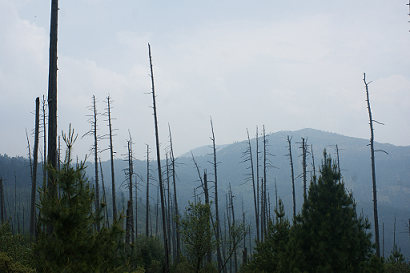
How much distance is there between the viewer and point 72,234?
505 cm

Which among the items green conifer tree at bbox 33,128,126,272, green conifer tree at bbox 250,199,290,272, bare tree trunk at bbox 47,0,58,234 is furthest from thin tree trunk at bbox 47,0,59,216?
green conifer tree at bbox 250,199,290,272

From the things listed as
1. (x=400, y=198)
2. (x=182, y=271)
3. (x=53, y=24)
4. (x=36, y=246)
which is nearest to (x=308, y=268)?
(x=36, y=246)

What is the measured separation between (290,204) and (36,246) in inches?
7163

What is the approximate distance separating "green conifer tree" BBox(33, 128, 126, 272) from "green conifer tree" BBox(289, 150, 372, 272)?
5.56m

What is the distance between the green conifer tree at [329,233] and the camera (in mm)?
7648

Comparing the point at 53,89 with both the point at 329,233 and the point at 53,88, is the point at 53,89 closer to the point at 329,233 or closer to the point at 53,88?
the point at 53,88

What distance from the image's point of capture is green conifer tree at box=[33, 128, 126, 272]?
4.88 meters

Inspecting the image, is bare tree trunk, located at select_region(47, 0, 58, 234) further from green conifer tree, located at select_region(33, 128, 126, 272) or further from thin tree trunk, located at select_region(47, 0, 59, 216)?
green conifer tree, located at select_region(33, 128, 126, 272)

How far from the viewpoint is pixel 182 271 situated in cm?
1717

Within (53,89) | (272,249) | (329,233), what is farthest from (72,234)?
(272,249)

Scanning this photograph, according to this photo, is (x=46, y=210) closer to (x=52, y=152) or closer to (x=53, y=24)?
(x=52, y=152)

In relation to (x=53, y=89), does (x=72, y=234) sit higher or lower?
lower

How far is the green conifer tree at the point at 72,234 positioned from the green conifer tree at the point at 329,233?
5.56 meters

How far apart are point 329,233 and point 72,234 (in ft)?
22.7
